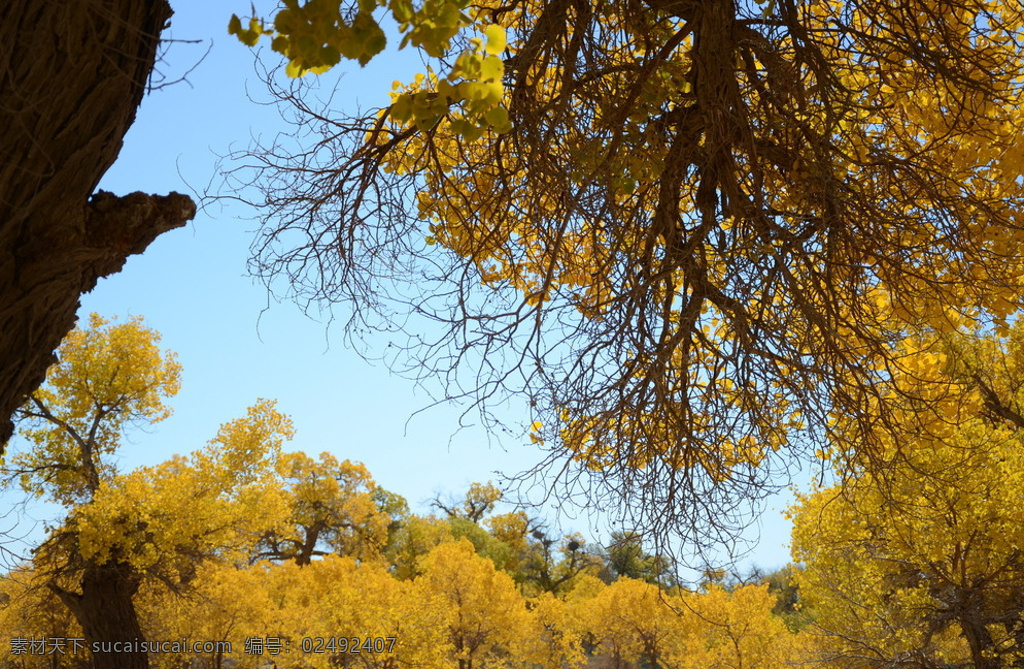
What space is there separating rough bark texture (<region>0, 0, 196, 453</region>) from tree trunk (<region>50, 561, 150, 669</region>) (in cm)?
951

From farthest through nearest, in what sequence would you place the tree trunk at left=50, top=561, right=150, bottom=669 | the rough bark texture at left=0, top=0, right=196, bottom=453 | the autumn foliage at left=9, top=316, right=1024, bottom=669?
1. the tree trunk at left=50, top=561, right=150, bottom=669
2. the autumn foliage at left=9, top=316, right=1024, bottom=669
3. the rough bark texture at left=0, top=0, right=196, bottom=453

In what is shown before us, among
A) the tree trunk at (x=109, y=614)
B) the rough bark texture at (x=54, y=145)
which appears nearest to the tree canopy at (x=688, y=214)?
the rough bark texture at (x=54, y=145)

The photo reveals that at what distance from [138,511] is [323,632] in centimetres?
327

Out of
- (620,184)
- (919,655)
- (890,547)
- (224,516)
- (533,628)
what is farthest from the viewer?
(533,628)

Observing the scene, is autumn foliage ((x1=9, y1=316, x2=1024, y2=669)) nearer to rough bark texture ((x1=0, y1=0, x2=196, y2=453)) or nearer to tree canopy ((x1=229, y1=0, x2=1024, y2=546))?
tree canopy ((x1=229, y1=0, x2=1024, y2=546))

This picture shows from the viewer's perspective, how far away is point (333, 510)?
974 inches

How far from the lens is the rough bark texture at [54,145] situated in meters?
1.48

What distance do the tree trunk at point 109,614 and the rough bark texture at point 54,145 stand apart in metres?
9.51

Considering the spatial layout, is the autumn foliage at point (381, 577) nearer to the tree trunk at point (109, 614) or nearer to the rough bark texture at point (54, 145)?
the tree trunk at point (109, 614)

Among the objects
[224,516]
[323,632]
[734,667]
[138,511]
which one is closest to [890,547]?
[734,667]

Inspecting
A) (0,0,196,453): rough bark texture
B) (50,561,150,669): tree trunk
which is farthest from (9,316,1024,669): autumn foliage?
(0,0,196,453): rough bark texture

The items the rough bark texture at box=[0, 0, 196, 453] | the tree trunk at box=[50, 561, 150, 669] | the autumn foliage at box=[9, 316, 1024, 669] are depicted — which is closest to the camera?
the rough bark texture at box=[0, 0, 196, 453]

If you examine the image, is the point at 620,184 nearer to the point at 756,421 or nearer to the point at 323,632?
the point at 756,421

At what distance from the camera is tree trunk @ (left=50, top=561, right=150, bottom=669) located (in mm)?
9500
